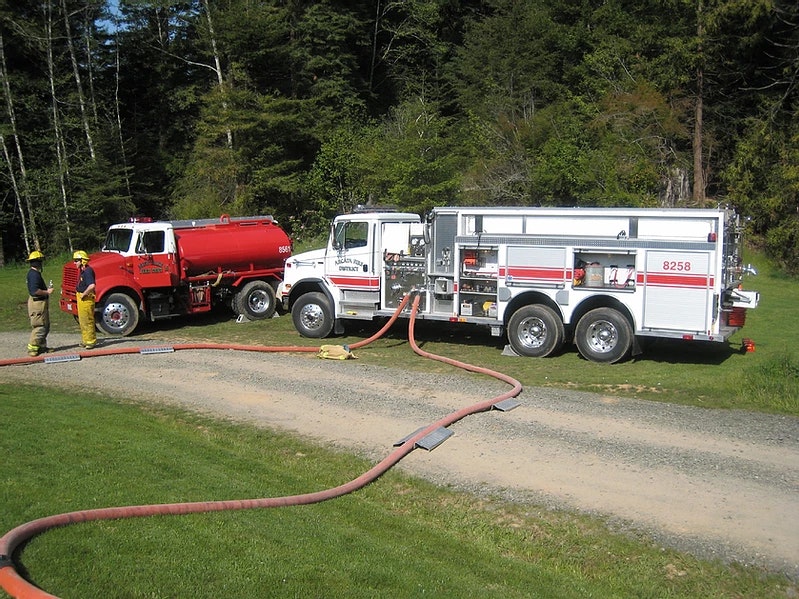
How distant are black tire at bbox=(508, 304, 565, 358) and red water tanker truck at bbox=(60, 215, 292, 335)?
8.05 meters

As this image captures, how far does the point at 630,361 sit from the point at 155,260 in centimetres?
1122

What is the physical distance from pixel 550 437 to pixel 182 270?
12.3 m

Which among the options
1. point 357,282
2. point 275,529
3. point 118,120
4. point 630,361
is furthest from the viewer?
point 118,120

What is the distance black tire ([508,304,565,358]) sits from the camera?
47.8 ft

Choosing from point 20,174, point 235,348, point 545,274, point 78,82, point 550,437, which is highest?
point 78,82

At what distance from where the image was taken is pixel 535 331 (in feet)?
48.6

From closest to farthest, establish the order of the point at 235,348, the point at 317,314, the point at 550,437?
1. the point at 550,437
2. the point at 235,348
3. the point at 317,314

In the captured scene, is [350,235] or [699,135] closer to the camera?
[350,235]

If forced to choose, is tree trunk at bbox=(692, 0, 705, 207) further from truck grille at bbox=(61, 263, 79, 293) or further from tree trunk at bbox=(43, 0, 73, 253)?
tree trunk at bbox=(43, 0, 73, 253)

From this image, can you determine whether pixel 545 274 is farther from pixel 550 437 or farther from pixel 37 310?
pixel 37 310

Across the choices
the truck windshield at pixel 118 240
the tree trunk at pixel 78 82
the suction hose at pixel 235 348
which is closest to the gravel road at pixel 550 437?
the suction hose at pixel 235 348

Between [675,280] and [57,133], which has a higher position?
[57,133]

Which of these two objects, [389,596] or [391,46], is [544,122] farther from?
[389,596]

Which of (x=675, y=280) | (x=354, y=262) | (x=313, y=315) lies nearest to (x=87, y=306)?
(x=313, y=315)
